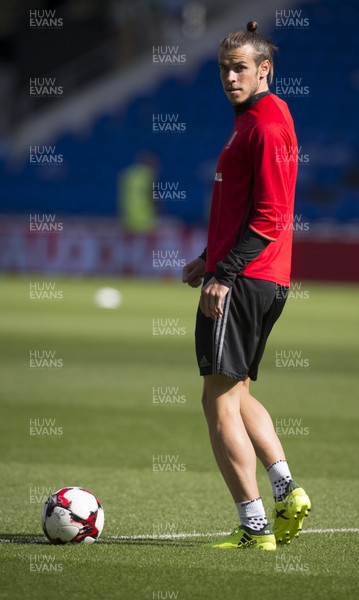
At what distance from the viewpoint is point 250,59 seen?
6121mm

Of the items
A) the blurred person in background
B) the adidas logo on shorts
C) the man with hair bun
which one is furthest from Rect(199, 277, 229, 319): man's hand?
the blurred person in background

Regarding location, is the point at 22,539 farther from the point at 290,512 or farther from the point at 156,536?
the point at 290,512

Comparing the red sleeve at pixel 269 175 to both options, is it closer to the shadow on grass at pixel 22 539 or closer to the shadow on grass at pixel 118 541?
the shadow on grass at pixel 118 541

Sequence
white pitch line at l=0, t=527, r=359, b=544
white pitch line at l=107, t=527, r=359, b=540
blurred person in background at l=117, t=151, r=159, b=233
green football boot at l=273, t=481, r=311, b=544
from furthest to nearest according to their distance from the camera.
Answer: blurred person in background at l=117, t=151, r=159, b=233, white pitch line at l=107, t=527, r=359, b=540, white pitch line at l=0, t=527, r=359, b=544, green football boot at l=273, t=481, r=311, b=544

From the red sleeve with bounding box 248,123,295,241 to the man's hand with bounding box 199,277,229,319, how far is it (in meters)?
0.33

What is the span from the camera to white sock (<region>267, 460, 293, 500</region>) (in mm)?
6352

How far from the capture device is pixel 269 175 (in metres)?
5.94

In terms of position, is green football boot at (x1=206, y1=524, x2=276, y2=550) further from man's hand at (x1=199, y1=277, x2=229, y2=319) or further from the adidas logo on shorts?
man's hand at (x1=199, y1=277, x2=229, y2=319)

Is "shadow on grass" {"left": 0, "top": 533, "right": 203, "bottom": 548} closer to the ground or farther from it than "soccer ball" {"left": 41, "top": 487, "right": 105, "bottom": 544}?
closer to the ground

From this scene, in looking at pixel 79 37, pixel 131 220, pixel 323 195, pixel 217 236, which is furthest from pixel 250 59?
pixel 79 37

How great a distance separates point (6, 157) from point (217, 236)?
112ft

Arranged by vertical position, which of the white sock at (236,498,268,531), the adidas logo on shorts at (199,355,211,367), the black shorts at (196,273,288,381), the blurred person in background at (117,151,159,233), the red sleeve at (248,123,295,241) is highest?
the red sleeve at (248,123,295,241)

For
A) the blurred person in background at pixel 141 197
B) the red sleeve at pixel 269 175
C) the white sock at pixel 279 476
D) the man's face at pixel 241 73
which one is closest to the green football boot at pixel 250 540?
the white sock at pixel 279 476

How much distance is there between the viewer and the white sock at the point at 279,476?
20.8 ft
